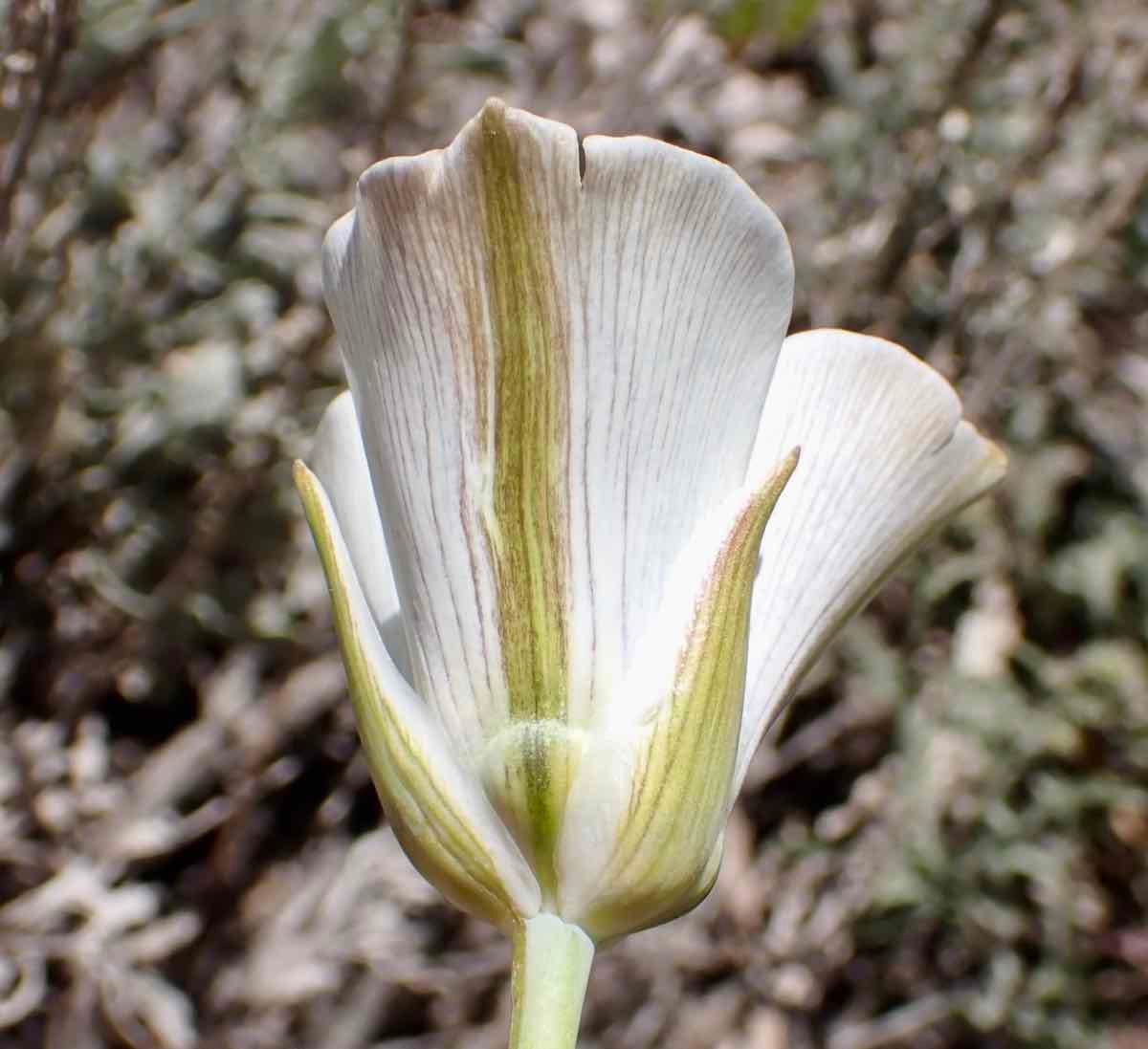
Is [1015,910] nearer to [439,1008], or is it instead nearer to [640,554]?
[439,1008]

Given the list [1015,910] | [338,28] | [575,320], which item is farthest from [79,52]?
[1015,910]

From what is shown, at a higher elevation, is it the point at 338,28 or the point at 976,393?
the point at 338,28

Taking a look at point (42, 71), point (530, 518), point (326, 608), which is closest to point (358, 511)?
point (530, 518)

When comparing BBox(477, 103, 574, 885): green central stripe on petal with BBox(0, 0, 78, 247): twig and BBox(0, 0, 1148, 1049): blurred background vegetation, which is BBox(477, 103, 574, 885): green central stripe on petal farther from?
BBox(0, 0, 1148, 1049): blurred background vegetation

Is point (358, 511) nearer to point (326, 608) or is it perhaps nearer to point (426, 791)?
point (426, 791)

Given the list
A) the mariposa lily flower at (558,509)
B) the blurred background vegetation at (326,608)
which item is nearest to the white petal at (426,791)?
the mariposa lily flower at (558,509)

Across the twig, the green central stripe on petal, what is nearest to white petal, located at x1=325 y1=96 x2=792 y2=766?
the green central stripe on petal
